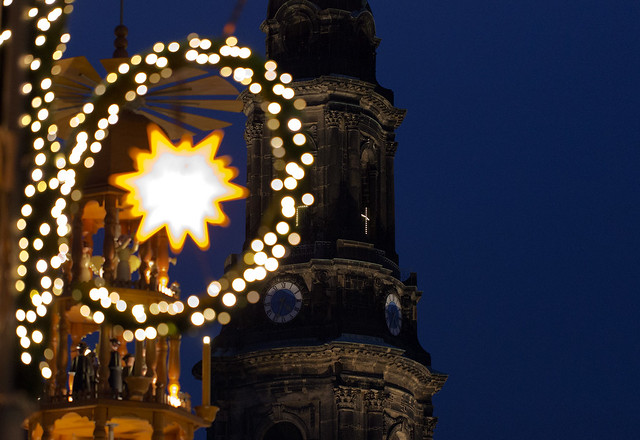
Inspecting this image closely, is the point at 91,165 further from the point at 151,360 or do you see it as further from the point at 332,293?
the point at 332,293

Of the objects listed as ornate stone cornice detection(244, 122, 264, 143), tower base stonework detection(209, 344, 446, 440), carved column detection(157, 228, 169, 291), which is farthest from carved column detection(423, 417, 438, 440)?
carved column detection(157, 228, 169, 291)

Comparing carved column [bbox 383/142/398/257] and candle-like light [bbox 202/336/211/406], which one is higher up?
carved column [bbox 383/142/398/257]

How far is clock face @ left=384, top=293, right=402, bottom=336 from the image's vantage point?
60844mm

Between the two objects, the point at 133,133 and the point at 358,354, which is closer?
the point at 133,133

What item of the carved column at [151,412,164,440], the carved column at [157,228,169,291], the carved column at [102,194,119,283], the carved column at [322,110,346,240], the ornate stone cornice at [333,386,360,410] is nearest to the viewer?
the carved column at [151,412,164,440]

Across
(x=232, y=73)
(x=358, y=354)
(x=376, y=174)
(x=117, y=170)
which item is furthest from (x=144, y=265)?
(x=376, y=174)

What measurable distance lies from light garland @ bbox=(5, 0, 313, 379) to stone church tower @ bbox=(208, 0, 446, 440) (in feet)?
135

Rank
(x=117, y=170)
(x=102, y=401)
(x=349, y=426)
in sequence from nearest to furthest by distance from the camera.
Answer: (x=102, y=401)
(x=117, y=170)
(x=349, y=426)

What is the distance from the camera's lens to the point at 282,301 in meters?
60.8

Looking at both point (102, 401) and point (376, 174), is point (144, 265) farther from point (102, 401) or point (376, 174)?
point (376, 174)

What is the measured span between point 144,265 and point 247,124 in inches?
1808

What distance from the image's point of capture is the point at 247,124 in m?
64.1

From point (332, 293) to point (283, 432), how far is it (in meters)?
6.02

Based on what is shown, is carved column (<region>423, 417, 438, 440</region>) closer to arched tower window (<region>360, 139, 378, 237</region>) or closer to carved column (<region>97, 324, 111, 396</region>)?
arched tower window (<region>360, 139, 378, 237</region>)
